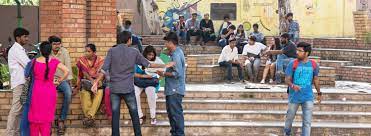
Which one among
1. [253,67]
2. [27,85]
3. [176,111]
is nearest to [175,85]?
[176,111]

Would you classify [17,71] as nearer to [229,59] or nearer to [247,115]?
[247,115]

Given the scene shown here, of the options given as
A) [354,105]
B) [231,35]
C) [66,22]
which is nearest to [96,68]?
[66,22]

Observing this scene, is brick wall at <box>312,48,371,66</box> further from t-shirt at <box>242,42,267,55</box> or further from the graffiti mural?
the graffiti mural

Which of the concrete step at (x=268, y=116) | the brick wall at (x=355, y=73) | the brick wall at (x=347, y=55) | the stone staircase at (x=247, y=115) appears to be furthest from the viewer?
the brick wall at (x=347, y=55)

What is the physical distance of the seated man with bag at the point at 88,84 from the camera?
891cm

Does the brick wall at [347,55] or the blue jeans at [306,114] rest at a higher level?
the brick wall at [347,55]

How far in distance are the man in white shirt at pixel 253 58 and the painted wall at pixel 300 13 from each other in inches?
274

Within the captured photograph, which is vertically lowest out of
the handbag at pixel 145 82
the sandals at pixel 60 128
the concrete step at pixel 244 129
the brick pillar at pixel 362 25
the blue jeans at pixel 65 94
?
the concrete step at pixel 244 129

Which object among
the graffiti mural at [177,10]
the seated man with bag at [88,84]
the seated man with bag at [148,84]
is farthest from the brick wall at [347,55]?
the seated man with bag at [88,84]

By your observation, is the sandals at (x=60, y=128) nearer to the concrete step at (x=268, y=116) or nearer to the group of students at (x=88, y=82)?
the group of students at (x=88, y=82)

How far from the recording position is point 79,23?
9062mm

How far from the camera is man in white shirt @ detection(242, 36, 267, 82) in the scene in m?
14.3

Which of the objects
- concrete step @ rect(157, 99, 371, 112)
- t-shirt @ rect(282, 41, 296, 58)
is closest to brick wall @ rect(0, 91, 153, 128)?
concrete step @ rect(157, 99, 371, 112)

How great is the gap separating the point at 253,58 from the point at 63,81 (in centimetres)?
684
